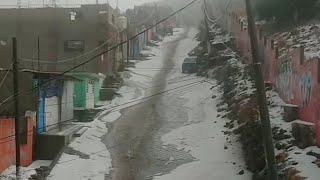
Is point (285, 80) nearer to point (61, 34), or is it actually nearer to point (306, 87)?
point (306, 87)

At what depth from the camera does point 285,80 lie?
67.0 feet

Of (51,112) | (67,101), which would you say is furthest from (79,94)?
(51,112)

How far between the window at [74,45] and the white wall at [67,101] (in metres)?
6.68

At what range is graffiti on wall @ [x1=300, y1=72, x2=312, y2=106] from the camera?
1575 cm

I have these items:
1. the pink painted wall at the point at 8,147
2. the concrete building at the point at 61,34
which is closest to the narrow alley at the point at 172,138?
the pink painted wall at the point at 8,147

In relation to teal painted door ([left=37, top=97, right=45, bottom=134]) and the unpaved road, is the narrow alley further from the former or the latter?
teal painted door ([left=37, top=97, right=45, bottom=134])

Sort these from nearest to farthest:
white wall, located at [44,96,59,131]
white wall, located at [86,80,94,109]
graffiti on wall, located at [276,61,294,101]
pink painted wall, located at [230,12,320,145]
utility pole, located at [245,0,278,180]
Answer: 1. utility pole, located at [245,0,278,180]
2. pink painted wall, located at [230,12,320,145]
3. graffiti on wall, located at [276,61,294,101]
4. white wall, located at [44,96,59,131]
5. white wall, located at [86,80,94,109]

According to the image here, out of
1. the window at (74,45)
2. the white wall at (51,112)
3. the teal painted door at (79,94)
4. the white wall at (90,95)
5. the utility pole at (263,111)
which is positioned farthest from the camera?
the window at (74,45)

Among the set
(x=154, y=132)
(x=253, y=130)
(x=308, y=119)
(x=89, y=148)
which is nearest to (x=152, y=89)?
(x=154, y=132)

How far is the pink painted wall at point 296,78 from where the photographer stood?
1498 centimetres

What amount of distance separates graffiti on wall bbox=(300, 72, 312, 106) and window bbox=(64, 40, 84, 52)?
73.4 feet

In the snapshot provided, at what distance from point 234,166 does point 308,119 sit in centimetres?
420

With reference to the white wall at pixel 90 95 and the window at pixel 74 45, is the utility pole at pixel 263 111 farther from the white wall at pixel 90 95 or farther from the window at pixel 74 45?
the window at pixel 74 45

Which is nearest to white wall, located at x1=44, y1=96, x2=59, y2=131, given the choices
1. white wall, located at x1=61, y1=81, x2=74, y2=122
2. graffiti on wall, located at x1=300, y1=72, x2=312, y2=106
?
white wall, located at x1=61, y1=81, x2=74, y2=122
